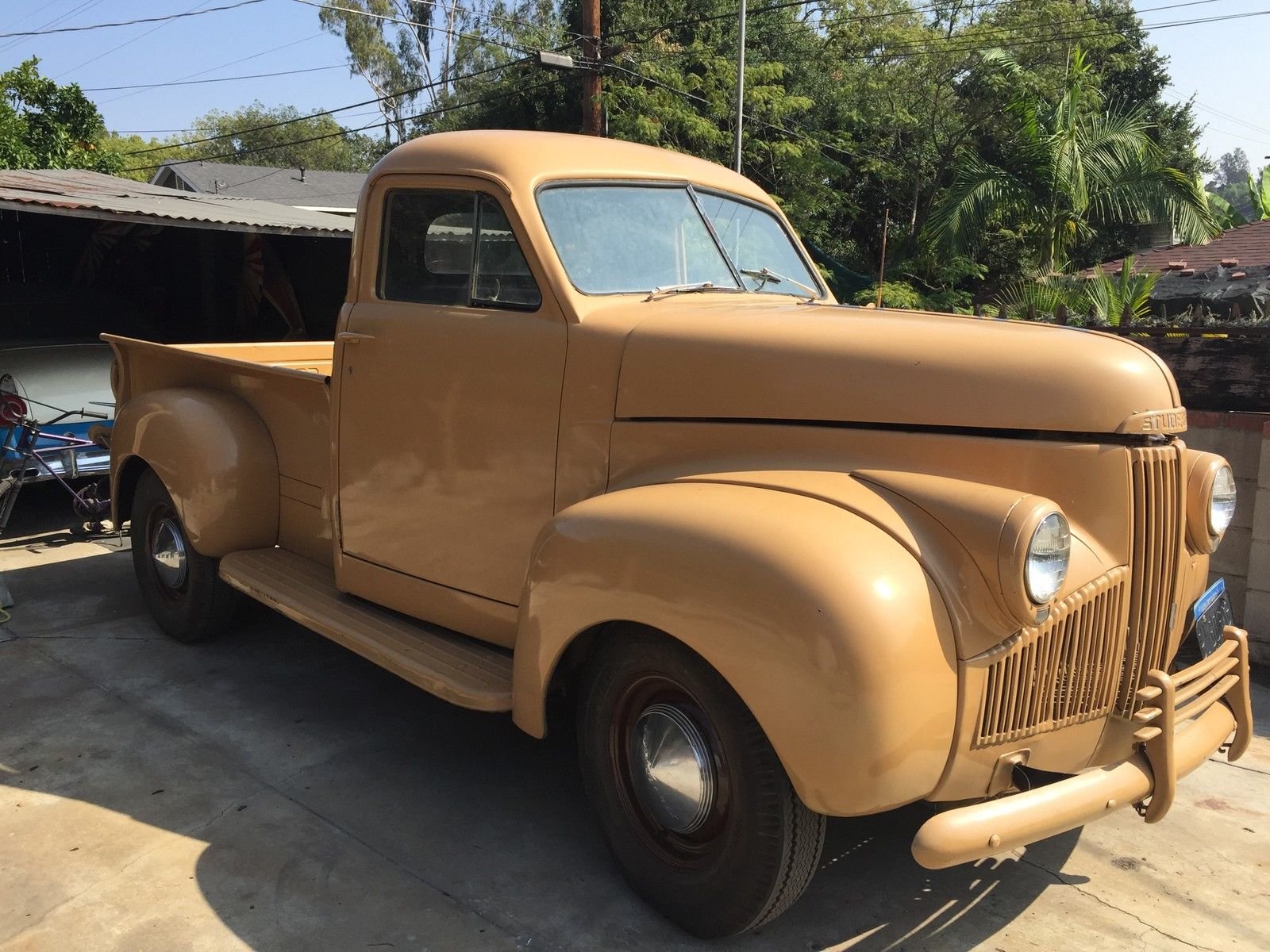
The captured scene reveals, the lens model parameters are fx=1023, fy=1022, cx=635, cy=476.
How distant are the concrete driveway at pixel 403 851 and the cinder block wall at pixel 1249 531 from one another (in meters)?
0.73

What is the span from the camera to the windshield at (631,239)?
3.30 meters

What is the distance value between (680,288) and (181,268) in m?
9.27

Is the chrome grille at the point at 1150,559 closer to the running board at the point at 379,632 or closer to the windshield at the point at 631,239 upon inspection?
the windshield at the point at 631,239

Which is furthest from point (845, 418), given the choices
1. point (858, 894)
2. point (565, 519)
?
point (858, 894)

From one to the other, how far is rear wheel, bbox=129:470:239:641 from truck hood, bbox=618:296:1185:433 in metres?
2.64

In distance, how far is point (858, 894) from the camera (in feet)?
9.70

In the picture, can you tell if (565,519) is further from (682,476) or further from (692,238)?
(692,238)

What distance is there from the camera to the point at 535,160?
3.41 m

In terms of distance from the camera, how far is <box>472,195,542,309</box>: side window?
3291mm

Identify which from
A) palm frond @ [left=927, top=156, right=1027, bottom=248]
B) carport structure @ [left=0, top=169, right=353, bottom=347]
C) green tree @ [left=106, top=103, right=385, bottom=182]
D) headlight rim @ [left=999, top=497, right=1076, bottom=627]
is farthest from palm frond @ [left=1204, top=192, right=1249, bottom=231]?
green tree @ [left=106, top=103, right=385, bottom=182]

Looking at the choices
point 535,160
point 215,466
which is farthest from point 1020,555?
point 215,466

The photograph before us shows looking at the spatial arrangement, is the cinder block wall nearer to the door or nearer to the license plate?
Result: the license plate

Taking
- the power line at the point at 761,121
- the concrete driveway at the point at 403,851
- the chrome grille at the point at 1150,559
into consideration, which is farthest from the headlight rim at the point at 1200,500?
the power line at the point at 761,121

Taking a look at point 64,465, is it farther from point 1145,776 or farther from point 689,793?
point 1145,776
